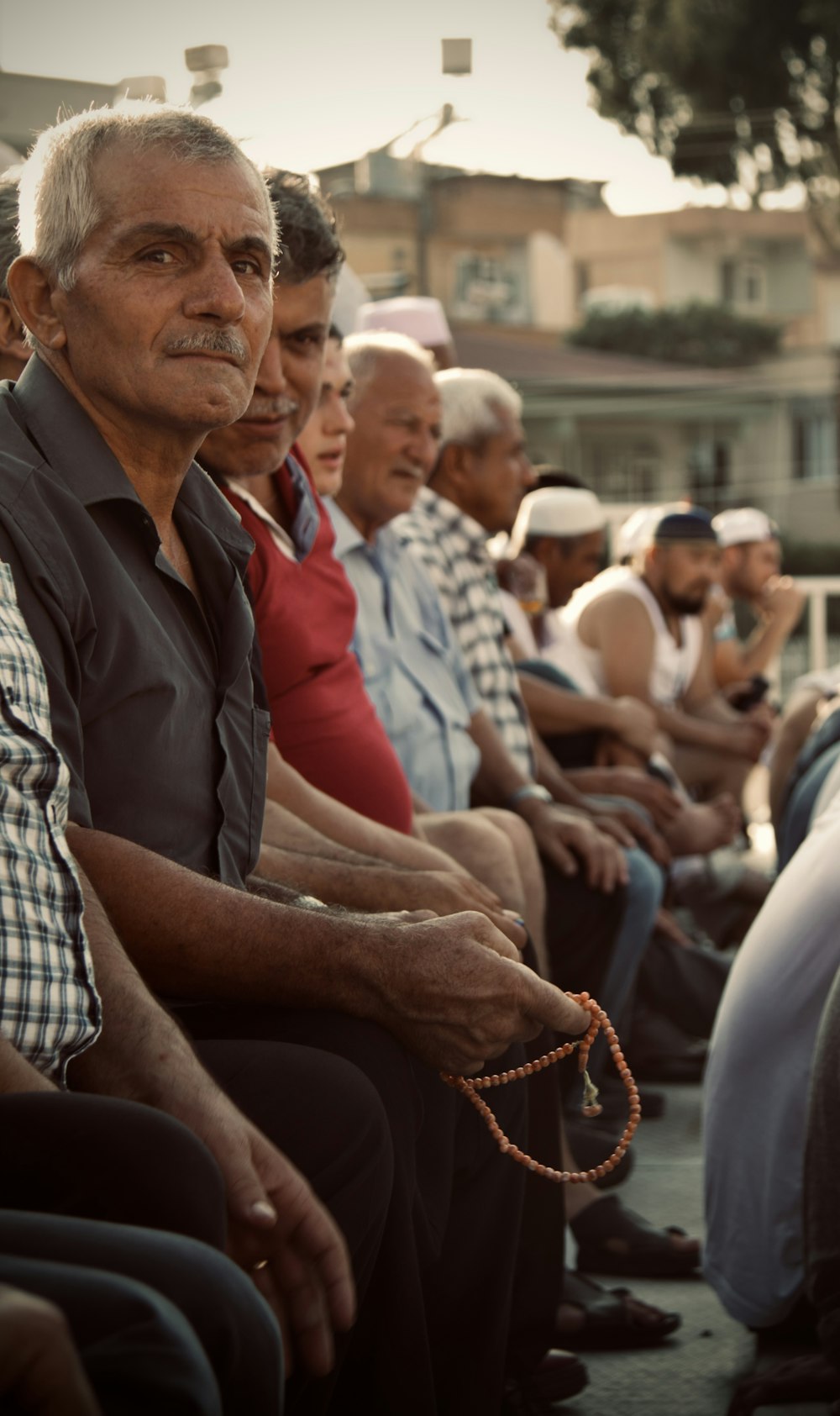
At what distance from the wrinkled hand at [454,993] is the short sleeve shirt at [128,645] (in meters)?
0.30

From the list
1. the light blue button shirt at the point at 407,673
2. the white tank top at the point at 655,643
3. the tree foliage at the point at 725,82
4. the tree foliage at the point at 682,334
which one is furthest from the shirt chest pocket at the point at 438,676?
the tree foliage at the point at 682,334

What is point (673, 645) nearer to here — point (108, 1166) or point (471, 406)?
point (471, 406)

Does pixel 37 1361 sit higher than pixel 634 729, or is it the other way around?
pixel 37 1361

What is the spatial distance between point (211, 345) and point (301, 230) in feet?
3.13

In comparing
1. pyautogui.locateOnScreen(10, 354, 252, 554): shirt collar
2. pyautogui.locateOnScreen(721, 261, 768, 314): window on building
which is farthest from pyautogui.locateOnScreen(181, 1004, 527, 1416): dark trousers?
pyautogui.locateOnScreen(721, 261, 768, 314): window on building

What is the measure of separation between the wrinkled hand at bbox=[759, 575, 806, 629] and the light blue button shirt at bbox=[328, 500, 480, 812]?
Answer: 535 centimetres

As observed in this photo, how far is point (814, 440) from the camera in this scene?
46844 millimetres

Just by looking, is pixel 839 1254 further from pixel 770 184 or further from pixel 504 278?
pixel 504 278

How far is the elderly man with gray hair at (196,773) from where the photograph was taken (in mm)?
1938

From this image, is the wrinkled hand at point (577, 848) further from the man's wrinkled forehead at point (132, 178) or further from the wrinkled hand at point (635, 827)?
the man's wrinkled forehead at point (132, 178)

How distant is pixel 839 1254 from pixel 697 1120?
2.07 metres

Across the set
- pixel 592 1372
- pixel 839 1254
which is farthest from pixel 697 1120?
pixel 839 1254

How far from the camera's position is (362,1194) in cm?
196

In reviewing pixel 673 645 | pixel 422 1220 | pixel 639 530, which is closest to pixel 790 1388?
pixel 422 1220
